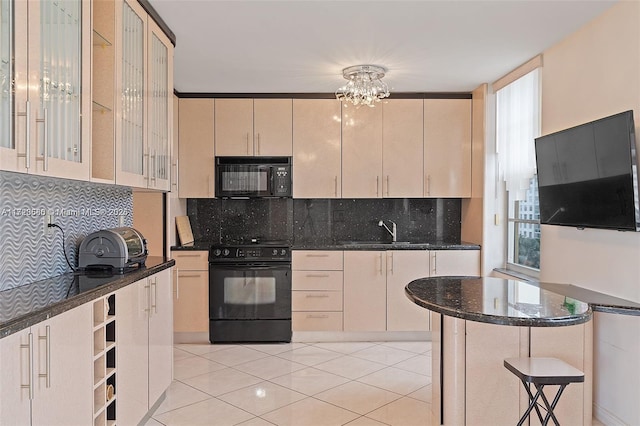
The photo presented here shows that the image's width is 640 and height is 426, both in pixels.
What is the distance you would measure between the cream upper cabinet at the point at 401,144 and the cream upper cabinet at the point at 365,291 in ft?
2.45

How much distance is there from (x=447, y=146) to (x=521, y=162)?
1.04 meters

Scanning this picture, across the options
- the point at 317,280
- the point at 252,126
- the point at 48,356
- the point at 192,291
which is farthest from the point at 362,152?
the point at 48,356

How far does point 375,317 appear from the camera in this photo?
4.62 m

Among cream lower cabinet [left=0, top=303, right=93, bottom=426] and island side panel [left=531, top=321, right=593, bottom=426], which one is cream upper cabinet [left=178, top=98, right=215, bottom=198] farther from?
island side panel [left=531, top=321, right=593, bottom=426]

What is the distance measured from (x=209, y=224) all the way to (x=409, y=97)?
255 centimetres

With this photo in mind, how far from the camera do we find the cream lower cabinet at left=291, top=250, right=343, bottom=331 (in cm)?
460

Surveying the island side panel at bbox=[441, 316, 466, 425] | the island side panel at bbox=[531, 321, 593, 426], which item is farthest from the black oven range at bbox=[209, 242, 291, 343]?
the island side panel at bbox=[531, 321, 593, 426]

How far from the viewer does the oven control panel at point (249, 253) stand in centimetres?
451

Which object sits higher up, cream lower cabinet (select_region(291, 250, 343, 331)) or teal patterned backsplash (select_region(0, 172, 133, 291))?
teal patterned backsplash (select_region(0, 172, 133, 291))

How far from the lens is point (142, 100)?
2.89m

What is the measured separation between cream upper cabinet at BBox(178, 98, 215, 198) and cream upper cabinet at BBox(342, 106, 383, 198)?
1.39 meters

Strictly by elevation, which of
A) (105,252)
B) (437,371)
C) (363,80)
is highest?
(363,80)

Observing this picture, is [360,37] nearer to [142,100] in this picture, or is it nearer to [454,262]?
[142,100]

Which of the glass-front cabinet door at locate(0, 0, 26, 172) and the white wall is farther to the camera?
the white wall
